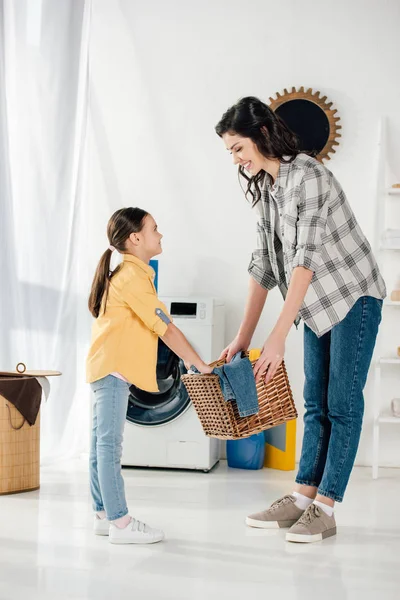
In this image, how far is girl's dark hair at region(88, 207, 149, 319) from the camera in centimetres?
252

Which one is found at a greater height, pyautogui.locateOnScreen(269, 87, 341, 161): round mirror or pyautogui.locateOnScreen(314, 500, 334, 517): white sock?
pyautogui.locateOnScreen(269, 87, 341, 161): round mirror

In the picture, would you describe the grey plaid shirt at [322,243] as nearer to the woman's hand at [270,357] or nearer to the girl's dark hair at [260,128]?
the girl's dark hair at [260,128]

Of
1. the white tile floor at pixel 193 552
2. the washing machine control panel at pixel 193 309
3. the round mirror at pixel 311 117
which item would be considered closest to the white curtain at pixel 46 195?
the washing machine control panel at pixel 193 309

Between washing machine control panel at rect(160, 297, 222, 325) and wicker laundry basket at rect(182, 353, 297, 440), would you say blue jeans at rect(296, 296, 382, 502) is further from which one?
washing machine control panel at rect(160, 297, 222, 325)

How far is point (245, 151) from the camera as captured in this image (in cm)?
247

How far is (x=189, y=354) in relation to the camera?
8.04 ft

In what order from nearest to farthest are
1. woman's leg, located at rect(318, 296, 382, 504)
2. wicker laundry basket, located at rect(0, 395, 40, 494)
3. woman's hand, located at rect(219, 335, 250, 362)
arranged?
woman's leg, located at rect(318, 296, 382, 504) < woman's hand, located at rect(219, 335, 250, 362) < wicker laundry basket, located at rect(0, 395, 40, 494)

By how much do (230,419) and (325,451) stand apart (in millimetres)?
509

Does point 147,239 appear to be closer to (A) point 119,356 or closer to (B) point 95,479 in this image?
(A) point 119,356

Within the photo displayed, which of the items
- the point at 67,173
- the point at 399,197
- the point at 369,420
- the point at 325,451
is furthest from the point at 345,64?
the point at 325,451

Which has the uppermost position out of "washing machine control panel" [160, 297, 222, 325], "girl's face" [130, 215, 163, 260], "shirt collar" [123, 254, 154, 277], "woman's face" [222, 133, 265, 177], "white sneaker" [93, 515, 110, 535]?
"woman's face" [222, 133, 265, 177]

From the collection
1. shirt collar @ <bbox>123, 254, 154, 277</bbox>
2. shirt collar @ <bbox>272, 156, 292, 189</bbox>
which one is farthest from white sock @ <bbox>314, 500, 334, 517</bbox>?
shirt collar @ <bbox>272, 156, 292, 189</bbox>

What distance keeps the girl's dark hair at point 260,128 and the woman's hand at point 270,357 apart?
1.95ft

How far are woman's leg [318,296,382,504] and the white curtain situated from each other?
174 cm
